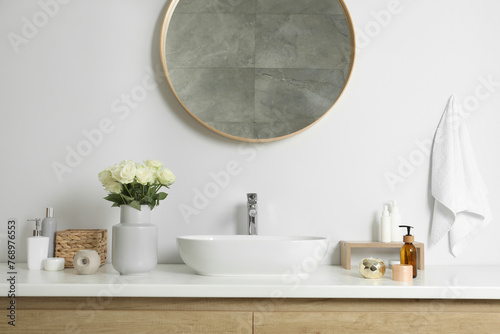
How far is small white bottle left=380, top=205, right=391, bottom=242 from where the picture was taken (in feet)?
5.40

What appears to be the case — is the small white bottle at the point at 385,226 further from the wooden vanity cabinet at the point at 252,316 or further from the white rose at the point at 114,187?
the white rose at the point at 114,187

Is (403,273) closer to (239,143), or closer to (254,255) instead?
(254,255)

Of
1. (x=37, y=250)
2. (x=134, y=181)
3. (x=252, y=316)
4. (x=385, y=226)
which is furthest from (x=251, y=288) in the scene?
(x=37, y=250)

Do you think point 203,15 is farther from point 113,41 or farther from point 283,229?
point 283,229

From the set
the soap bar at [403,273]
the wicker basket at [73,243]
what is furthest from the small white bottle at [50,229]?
the soap bar at [403,273]

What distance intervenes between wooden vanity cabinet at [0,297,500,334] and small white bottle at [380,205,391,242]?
42 cm

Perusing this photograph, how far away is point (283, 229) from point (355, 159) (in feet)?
1.27

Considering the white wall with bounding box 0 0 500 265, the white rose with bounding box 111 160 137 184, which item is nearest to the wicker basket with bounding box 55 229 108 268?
the white wall with bounding box 0 0 500 265

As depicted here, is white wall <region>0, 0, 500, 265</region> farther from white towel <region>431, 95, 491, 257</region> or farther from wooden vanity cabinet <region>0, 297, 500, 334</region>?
wooden vanity cabinet <region>0, 297, 500, 334</region>

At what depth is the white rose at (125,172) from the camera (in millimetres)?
1407

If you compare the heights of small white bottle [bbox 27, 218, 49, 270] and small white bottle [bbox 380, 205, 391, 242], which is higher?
small white bottle [bbox 380, 205, 391, 242]

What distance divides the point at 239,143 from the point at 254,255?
561 millimetres

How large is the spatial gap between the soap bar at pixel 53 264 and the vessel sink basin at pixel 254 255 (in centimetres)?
46

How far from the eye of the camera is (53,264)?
1.49 m
